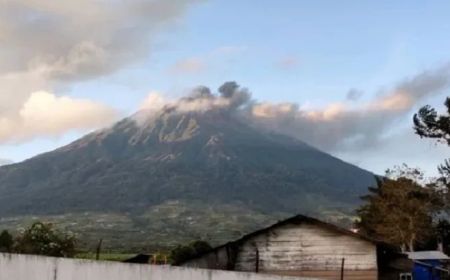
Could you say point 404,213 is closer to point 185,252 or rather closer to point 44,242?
point 185,252

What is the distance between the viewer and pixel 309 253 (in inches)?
1073

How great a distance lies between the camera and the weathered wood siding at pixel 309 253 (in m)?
26.7

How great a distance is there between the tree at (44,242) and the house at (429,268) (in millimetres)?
27090

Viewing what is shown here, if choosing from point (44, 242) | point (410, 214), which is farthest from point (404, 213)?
point (44, 242)

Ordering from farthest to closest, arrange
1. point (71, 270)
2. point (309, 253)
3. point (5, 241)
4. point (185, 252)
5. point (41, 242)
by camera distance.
Answer: point (5, 241) < point (41, 242) < point (185, 252) < point (309, 253) < point (71, 270)

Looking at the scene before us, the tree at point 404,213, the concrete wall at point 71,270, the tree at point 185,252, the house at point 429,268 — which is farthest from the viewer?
the tree at point 404,213

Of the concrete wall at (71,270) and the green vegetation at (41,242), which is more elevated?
the green vegetation at (41,242)

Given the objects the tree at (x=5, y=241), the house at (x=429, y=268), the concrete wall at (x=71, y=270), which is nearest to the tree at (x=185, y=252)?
the house at (x=429, y=268)

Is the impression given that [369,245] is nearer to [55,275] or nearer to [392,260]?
[392,260]

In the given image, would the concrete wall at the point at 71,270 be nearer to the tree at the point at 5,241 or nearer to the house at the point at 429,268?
the house at the point at 429,268

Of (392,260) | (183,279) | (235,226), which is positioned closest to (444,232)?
(392,260)

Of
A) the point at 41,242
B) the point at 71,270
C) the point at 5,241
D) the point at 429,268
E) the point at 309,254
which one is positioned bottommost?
the point at 429,268

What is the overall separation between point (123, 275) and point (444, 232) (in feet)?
164

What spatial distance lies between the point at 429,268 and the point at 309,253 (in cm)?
A: 1012
